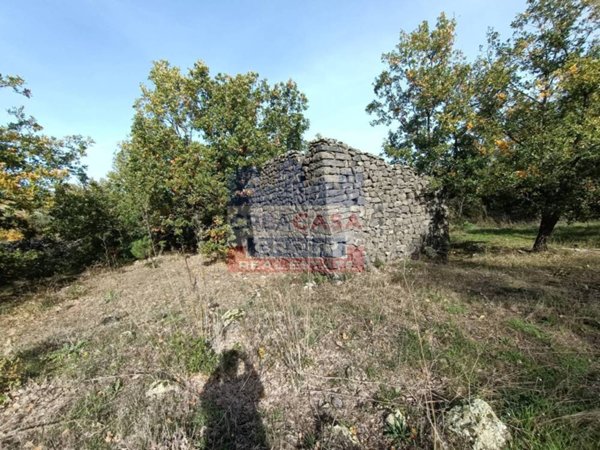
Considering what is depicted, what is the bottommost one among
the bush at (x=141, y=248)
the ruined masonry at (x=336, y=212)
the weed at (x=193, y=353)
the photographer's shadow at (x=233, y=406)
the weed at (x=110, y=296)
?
the photographer's shadow at (x=233, y=406)

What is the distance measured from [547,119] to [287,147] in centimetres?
880

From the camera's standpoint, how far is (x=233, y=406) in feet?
7.40

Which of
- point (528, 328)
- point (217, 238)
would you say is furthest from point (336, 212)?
point (217, 238)

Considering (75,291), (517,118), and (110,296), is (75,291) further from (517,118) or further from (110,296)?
(517,118)

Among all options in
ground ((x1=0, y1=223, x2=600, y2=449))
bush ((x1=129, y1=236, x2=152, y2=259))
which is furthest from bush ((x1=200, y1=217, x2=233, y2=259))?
bush ((x1=129, y1=236, x2=152, y2=259))

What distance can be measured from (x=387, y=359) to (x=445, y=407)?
720mm

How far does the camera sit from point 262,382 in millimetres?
2541

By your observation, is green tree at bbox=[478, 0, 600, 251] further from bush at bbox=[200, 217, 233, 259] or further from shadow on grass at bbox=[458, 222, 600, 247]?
bush at bbox=[200, 217, 233, 259]

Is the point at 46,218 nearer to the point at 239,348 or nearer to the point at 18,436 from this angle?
the point at 18,436

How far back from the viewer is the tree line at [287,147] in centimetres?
586

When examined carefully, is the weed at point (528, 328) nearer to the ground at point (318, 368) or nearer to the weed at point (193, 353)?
the ground at point (318, 368)

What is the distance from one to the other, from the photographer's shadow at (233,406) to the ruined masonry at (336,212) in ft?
9.71

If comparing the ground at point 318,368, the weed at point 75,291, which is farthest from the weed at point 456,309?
the weed at point 75,291

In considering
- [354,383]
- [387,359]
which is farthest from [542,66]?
[354,383]
